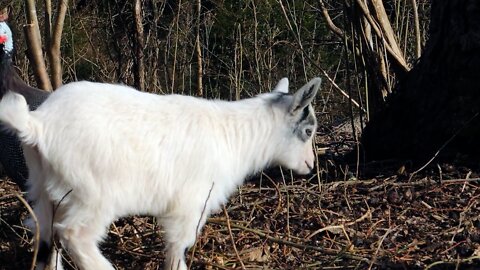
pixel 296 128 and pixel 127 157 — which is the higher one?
pixel 127 157

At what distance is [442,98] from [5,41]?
10.1ft

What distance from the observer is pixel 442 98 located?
572cm

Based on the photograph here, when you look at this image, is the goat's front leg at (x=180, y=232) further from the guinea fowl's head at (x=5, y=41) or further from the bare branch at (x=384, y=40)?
the bare branch at (x=384, y=40)

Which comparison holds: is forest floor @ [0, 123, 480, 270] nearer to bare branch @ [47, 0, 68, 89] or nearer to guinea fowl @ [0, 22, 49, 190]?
guinea fowl @ [0, 22, 49, 190]

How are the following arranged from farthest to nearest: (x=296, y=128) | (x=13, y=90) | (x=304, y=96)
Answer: (x=13, y=90) < (x=296, y=128) < (x=304, y=96)

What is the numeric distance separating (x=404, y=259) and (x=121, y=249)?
1.64 metres

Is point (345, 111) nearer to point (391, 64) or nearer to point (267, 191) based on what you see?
point (391, 64)

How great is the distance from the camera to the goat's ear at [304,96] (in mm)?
4430

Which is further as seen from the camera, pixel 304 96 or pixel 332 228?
pixel 332 228

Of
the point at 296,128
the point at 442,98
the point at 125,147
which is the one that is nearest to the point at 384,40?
the point at 442,98

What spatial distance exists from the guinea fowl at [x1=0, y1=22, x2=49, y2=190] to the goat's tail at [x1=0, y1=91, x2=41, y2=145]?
1.18 metres

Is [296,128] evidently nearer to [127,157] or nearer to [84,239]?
[127,157]

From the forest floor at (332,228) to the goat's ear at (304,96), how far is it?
20.3 inches

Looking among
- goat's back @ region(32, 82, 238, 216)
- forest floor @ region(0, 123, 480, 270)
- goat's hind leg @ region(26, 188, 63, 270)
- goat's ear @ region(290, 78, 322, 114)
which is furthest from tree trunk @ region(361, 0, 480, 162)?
goat's hind leg @ region(26, 188, 63, 270)
